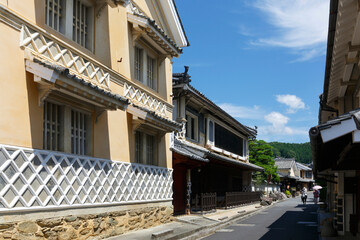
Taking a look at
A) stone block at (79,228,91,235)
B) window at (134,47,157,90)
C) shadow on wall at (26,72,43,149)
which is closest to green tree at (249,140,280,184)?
window at (134,47,157,90)

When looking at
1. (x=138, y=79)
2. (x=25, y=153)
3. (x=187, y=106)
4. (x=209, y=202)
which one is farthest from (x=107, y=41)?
(x=209, y=202)

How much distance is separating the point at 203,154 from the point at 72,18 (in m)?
11.3

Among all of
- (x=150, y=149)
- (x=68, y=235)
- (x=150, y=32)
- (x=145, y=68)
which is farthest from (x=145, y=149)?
(x=68, y=235)

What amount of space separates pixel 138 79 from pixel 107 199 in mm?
5146

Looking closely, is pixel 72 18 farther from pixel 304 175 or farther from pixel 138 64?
pixel 304 175

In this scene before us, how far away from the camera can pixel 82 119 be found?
11609 millimetres

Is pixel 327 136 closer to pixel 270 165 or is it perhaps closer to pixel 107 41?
pixel 107 41

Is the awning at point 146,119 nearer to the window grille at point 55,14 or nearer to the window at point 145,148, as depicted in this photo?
the window at point 145,148

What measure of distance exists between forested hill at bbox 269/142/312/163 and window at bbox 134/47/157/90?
131 m

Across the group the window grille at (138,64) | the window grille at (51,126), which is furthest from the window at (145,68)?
the window grille at (51,126)

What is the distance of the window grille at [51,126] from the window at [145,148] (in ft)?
16.1

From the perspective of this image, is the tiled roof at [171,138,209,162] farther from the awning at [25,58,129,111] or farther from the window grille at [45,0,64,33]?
the window grille at [45,0,64,33]

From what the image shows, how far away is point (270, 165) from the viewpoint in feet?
177

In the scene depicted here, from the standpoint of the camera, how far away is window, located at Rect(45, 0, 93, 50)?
10.5 m
